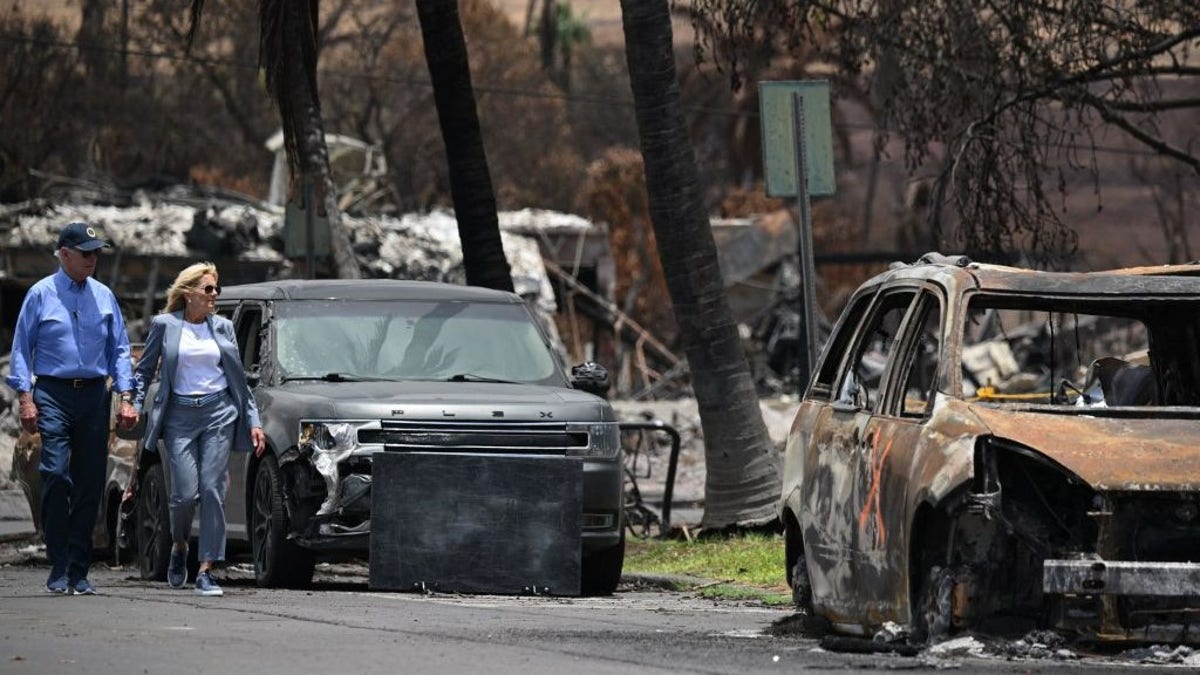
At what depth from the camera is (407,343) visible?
1470 centimetres

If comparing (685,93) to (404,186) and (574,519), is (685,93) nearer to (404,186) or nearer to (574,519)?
(404,186)

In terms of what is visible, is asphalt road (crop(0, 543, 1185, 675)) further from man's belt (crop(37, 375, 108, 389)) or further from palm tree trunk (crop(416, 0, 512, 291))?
palm tree trunk (crop(416, 0, 512, 291))

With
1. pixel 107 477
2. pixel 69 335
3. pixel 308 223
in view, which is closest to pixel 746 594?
pixel 69 335

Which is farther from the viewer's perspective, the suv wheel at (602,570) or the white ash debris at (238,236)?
the white ash debris at (238,236)

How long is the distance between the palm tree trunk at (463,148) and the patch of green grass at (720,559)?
2.86 m

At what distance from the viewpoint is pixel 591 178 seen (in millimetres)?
72875

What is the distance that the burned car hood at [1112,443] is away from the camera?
28.7 feet

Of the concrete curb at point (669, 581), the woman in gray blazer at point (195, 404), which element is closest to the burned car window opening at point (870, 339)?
the concrete curb at point (669, 581)

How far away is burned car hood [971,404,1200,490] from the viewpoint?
8734 mm

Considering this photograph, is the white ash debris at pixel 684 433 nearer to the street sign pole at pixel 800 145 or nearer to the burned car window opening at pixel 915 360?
the street sign pole at pixel 800 145

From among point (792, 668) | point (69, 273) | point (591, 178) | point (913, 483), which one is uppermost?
point (591, 178)

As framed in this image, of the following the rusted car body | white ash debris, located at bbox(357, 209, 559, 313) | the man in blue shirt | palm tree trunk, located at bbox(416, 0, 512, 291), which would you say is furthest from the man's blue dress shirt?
white ash debris, located at bbox(357, 209, 559, 313)

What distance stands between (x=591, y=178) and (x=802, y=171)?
191 ft

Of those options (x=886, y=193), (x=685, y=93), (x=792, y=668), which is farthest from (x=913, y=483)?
(x=886, y=193)
